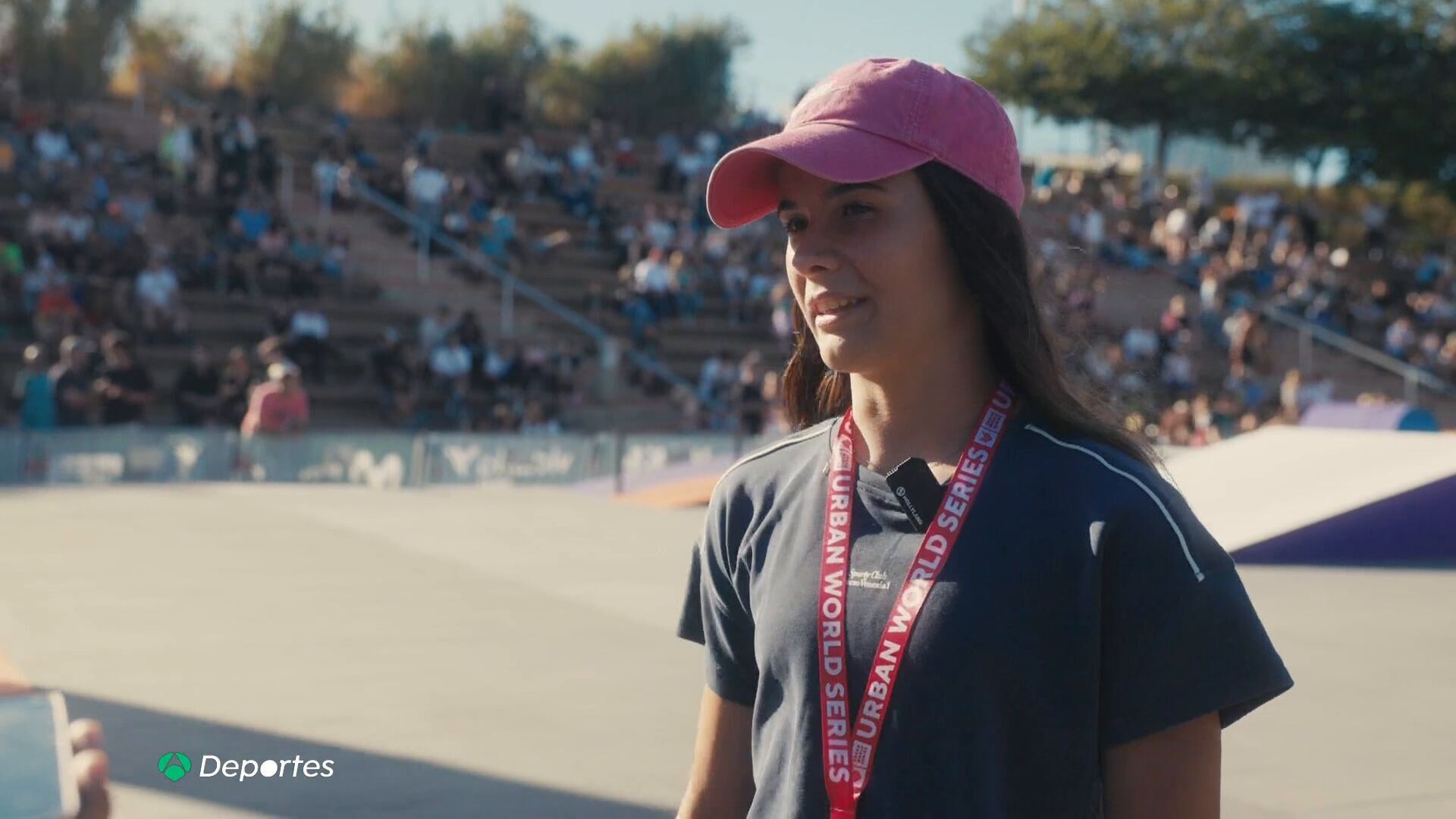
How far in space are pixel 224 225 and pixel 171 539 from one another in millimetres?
13054

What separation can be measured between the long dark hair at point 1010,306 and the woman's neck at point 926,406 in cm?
6

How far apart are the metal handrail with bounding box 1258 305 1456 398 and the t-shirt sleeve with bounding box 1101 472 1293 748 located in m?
22.9

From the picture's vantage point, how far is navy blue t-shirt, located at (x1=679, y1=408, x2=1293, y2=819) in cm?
194

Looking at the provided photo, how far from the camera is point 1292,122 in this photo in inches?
1763

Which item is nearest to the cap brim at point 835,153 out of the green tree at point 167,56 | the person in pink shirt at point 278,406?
the person in pink shirt at point 278,406

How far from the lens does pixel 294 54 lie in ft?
139

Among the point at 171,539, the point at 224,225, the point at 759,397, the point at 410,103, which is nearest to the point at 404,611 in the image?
the point at 171,539

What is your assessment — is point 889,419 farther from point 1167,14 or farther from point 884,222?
point 1167,14

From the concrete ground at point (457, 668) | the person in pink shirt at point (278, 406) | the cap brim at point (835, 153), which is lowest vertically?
the concrete ground at point (457, 668)

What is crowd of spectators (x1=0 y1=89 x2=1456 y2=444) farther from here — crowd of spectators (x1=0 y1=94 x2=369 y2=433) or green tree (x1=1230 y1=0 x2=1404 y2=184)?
green tree (x1=1230 y1=0 x2=1404 y2=184)

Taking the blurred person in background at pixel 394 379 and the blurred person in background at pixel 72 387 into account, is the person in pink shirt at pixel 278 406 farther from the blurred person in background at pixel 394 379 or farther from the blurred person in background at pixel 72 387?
the blurred person in background at pixel 394 379

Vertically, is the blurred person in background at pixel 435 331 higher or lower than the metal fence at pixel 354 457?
higher

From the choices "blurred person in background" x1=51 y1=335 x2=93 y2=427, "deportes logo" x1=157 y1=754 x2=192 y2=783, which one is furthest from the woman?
"blurred person in background" x1=51 y1=335 x2=93 y2=427

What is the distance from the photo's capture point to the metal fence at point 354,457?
1598 cm
